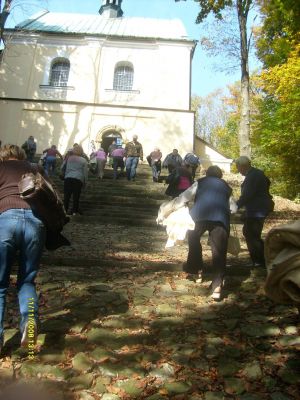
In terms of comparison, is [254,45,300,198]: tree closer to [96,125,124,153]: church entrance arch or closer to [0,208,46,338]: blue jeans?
[96,125,124,153]: church entrance arch

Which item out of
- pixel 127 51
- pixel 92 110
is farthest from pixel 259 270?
pixel 127 51

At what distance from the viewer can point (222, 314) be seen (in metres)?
4.41

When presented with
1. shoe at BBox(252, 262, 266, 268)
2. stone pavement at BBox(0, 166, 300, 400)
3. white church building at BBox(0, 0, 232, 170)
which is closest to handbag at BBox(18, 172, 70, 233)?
stone pavement at BBox(0, 166, 300, 400)

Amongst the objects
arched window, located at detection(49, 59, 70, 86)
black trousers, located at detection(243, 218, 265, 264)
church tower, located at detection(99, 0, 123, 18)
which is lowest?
black trousers, located at detection(243, 218, 265, 264)

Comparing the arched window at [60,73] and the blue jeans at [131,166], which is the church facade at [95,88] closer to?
the arched window at [60,73]

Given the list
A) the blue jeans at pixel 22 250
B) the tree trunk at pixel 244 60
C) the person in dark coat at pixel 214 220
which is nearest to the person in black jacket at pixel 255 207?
the person in dark coat at pixel 214 220

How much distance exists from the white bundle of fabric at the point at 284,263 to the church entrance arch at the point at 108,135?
21146mm

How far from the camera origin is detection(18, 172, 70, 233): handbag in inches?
135

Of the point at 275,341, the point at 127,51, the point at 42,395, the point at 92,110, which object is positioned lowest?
the point at 42,395

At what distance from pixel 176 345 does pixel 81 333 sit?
3.18 feet

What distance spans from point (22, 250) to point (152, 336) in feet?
5.17

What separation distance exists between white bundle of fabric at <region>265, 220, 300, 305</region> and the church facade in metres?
21.0

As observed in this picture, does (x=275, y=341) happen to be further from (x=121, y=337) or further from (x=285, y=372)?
(x=121, y=337)

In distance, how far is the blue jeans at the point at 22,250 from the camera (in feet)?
10.7
